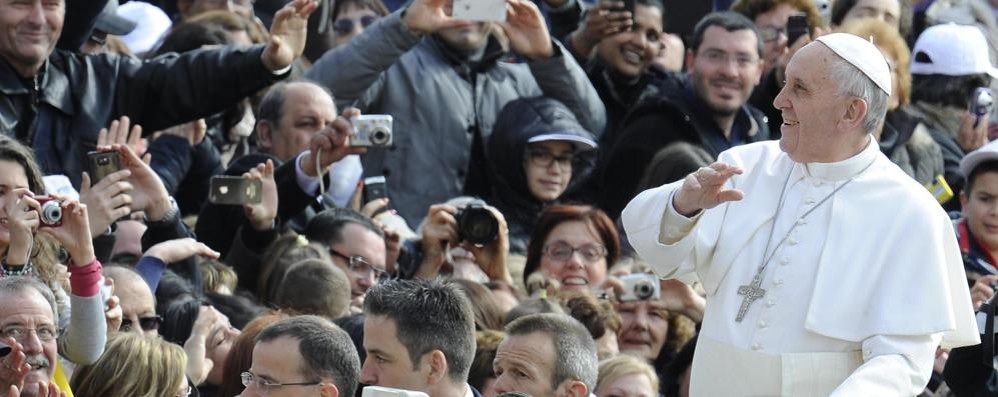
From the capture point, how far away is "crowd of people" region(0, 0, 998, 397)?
20.2 ft

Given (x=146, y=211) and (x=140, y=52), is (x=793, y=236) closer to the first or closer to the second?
(x=146, y=211)

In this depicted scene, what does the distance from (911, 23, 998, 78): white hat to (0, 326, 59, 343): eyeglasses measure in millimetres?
6945

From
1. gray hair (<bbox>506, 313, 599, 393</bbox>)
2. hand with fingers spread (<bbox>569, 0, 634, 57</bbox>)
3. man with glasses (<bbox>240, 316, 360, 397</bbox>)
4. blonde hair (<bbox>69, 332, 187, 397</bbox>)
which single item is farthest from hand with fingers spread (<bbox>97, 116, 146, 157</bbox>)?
hand with fingers spread (<bbox>569, 0, 634, 57</bbox>)

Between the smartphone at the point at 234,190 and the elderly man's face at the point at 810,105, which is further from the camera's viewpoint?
the smartphone at the point at 234,190

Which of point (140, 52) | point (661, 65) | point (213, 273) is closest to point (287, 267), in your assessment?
point (213, 273)

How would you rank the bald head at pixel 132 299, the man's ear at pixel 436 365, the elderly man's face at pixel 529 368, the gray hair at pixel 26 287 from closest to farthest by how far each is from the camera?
the gray hair at pixel 26 287 → the man's ear at pixel 436 365 → the elderly man's face at pixel 529 368 → the bald head at pixel 132 299

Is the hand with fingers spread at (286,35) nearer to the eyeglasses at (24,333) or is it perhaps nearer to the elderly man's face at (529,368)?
the elderly man's face at (529,368)

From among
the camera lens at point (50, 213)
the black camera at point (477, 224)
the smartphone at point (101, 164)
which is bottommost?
the black camera at point (477, 224)

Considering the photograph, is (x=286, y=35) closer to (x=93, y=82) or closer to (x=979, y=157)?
(x=93, y=82)

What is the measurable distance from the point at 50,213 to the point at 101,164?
1172mm

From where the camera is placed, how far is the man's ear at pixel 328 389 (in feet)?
21.7

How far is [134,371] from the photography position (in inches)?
272

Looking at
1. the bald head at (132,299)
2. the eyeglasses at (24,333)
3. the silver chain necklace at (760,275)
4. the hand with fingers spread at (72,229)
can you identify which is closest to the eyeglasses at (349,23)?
the bald head at (132,299)

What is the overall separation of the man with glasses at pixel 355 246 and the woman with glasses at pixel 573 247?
3.05 ft
